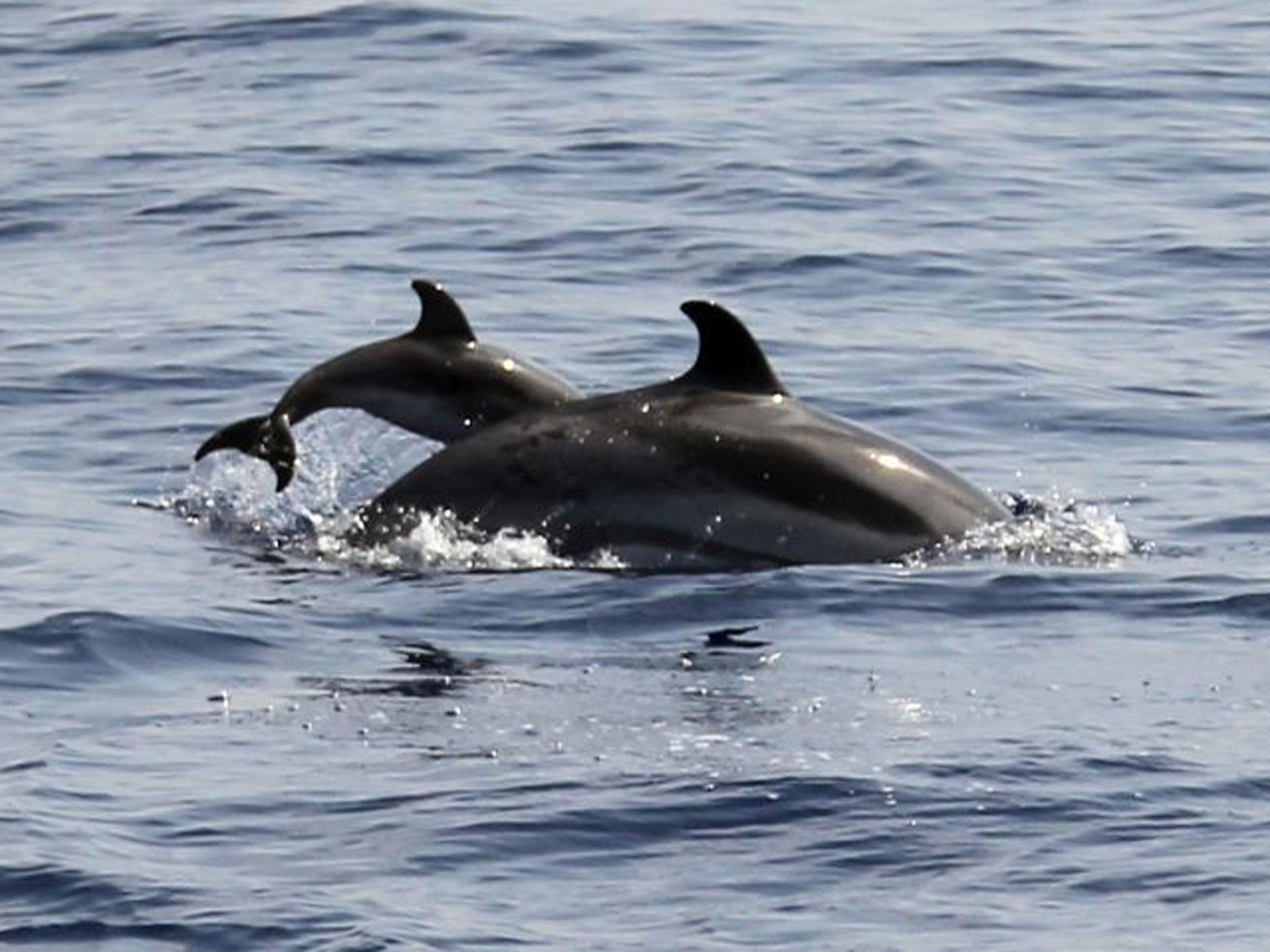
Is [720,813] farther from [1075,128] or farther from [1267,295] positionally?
[1075,128]

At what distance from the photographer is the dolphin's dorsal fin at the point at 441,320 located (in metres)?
15.1

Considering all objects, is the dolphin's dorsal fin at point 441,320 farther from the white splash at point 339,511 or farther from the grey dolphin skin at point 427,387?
the white splash at point 339,511

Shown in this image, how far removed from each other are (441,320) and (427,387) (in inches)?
9.9

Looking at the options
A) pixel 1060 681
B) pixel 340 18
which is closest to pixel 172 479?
pixel 1060 681

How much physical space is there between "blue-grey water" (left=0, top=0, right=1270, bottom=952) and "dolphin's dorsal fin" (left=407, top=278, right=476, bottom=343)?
0.83 metres

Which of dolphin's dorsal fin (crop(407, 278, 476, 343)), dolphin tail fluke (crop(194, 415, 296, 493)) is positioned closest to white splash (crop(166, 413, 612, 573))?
dolphin tail fluke (crop(194, 415, 296, 493))

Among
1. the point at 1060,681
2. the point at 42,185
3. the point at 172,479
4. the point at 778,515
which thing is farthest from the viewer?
the point at 42,185

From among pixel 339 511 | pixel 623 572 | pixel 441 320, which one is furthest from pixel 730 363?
pixel 339 511

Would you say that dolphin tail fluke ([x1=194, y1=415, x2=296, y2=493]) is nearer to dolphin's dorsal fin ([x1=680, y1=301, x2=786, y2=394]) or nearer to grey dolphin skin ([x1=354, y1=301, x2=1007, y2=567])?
grey dolphin skin ([x1=354, y1=301, x2=1007, y2=567])

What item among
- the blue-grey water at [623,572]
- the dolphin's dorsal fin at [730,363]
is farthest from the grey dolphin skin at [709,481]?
the blue-grey water at [623,572]

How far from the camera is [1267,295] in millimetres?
21828

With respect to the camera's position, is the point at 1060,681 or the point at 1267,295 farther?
the point at 1267,295

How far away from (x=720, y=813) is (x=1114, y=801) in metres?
1.07

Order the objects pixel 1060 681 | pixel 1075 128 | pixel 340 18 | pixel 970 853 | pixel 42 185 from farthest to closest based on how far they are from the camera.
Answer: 1. pixel 340 18
2. pixel 1075 128
3. pixel 42 185
4. pixel 1060 681
5. pixel 970 853
